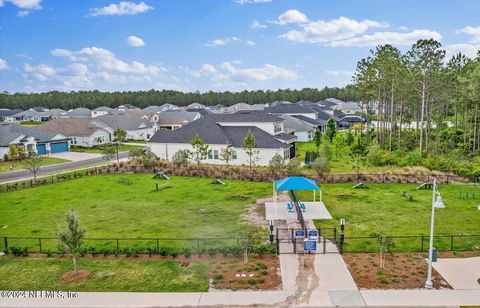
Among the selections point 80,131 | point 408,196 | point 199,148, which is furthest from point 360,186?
point 80,131

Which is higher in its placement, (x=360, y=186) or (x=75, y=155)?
(x=75, y=155)

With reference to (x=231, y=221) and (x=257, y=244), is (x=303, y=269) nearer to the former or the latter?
(x=257, y=244)

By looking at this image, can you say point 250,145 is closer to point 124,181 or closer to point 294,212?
point 124,181

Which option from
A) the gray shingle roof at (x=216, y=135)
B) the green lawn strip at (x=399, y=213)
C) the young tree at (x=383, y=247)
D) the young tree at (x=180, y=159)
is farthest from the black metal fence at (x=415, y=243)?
the young tree at (x=180, y=159)

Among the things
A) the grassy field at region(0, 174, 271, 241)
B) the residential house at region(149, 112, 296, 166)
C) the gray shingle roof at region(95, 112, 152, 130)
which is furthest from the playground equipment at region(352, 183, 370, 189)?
the gray shingle roof at region(95, 112, 152, 130)

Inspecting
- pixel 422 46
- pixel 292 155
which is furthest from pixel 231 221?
pixel 422 46

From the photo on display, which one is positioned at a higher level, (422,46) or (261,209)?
(422,46)

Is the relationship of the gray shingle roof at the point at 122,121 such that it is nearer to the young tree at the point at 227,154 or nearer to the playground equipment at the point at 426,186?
the young tree at the point at 227,154
